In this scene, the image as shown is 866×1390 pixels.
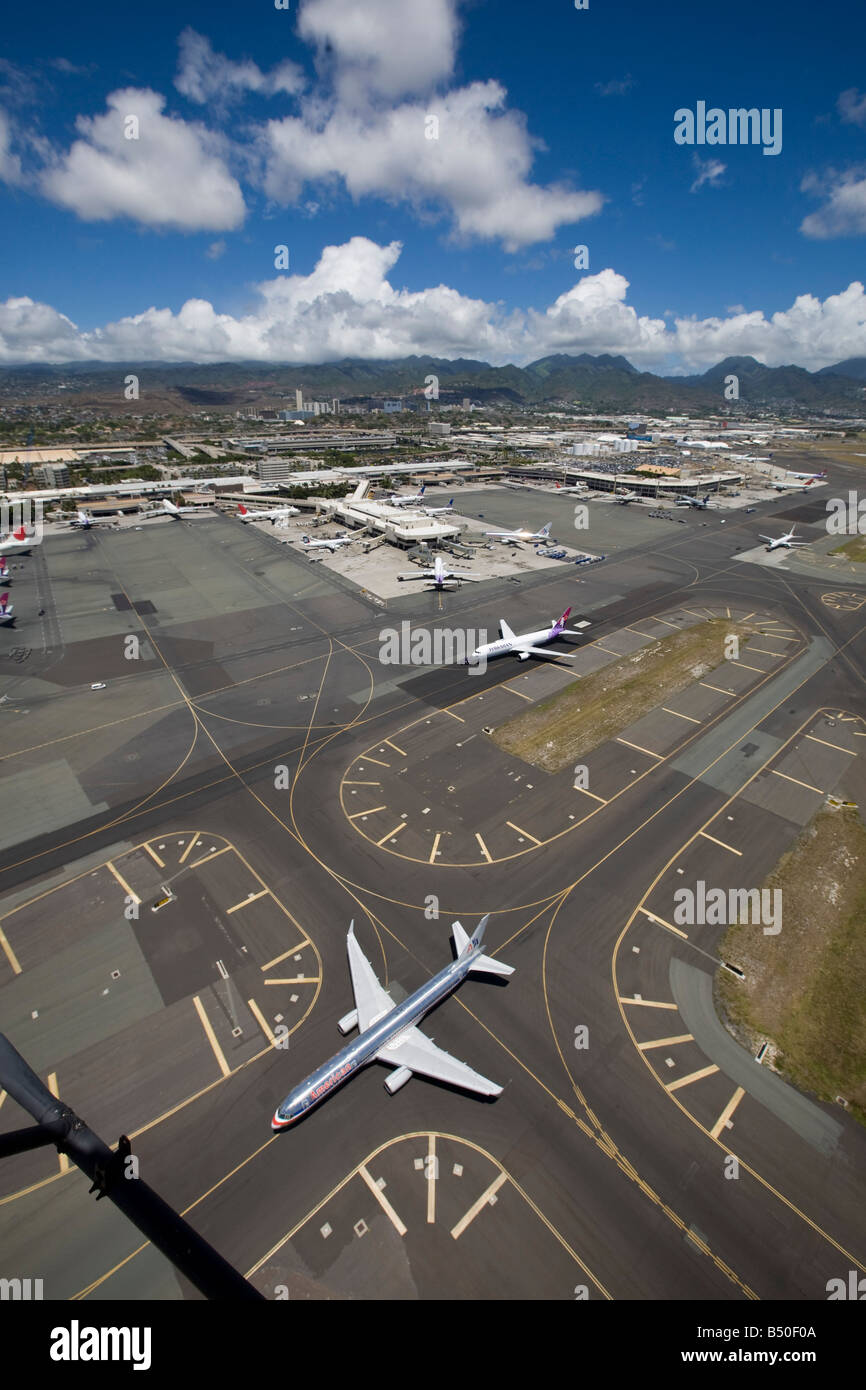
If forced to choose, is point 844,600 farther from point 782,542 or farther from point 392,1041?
point 392,1041

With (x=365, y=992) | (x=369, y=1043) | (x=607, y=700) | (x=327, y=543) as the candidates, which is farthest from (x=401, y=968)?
(x=327, y=543)

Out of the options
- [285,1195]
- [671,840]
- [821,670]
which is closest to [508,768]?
[671,840]

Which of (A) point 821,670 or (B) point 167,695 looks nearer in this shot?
(B) point 167,695

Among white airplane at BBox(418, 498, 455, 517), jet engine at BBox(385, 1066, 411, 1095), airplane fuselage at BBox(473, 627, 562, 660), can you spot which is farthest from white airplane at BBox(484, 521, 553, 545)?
jet engine at BBox(385, 1066, 411, 1095)

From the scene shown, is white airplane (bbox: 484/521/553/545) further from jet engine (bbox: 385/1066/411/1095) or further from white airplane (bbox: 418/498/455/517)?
jet engine (bbox: 385/1066/411/1095)

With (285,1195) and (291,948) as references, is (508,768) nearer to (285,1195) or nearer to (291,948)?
(291,948)
